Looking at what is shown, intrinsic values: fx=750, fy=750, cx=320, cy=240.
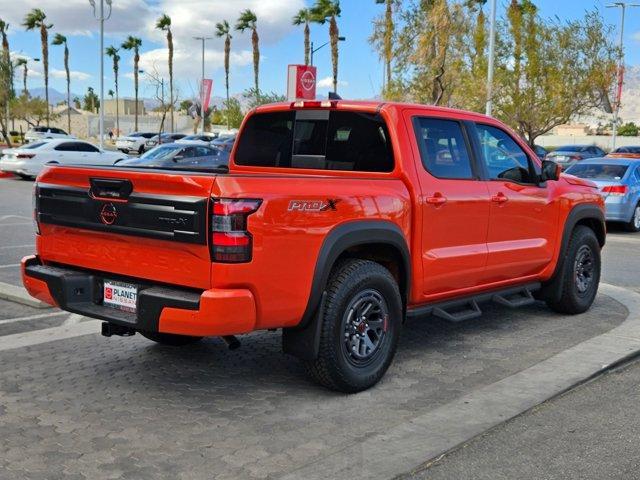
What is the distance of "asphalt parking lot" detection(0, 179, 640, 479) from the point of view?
3826 millimetres

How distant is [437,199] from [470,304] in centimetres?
111

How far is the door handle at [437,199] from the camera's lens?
531cm

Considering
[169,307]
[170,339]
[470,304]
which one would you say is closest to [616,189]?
[470,304]

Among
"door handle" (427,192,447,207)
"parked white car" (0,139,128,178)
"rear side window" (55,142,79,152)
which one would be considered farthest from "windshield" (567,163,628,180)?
"rear side window" (55,142,79,152)

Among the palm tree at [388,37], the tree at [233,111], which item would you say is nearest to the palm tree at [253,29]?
the tree at [233,111]

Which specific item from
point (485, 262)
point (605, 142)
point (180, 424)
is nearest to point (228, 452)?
point (180, 424)

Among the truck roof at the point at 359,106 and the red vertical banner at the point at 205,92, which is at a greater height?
the red vertical banner at the point at 205,92

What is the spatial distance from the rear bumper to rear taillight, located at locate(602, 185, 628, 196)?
12353 mm

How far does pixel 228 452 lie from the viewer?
3.90 meters

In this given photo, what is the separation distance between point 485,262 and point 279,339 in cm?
179

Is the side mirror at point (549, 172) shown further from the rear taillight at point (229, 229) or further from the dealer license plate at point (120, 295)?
the dealer license plate at point (120, 295)

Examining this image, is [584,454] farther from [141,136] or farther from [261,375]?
[141,136]

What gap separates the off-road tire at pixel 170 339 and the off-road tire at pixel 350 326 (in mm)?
1425

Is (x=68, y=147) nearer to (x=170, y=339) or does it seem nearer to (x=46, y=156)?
(x=46, y=156)
